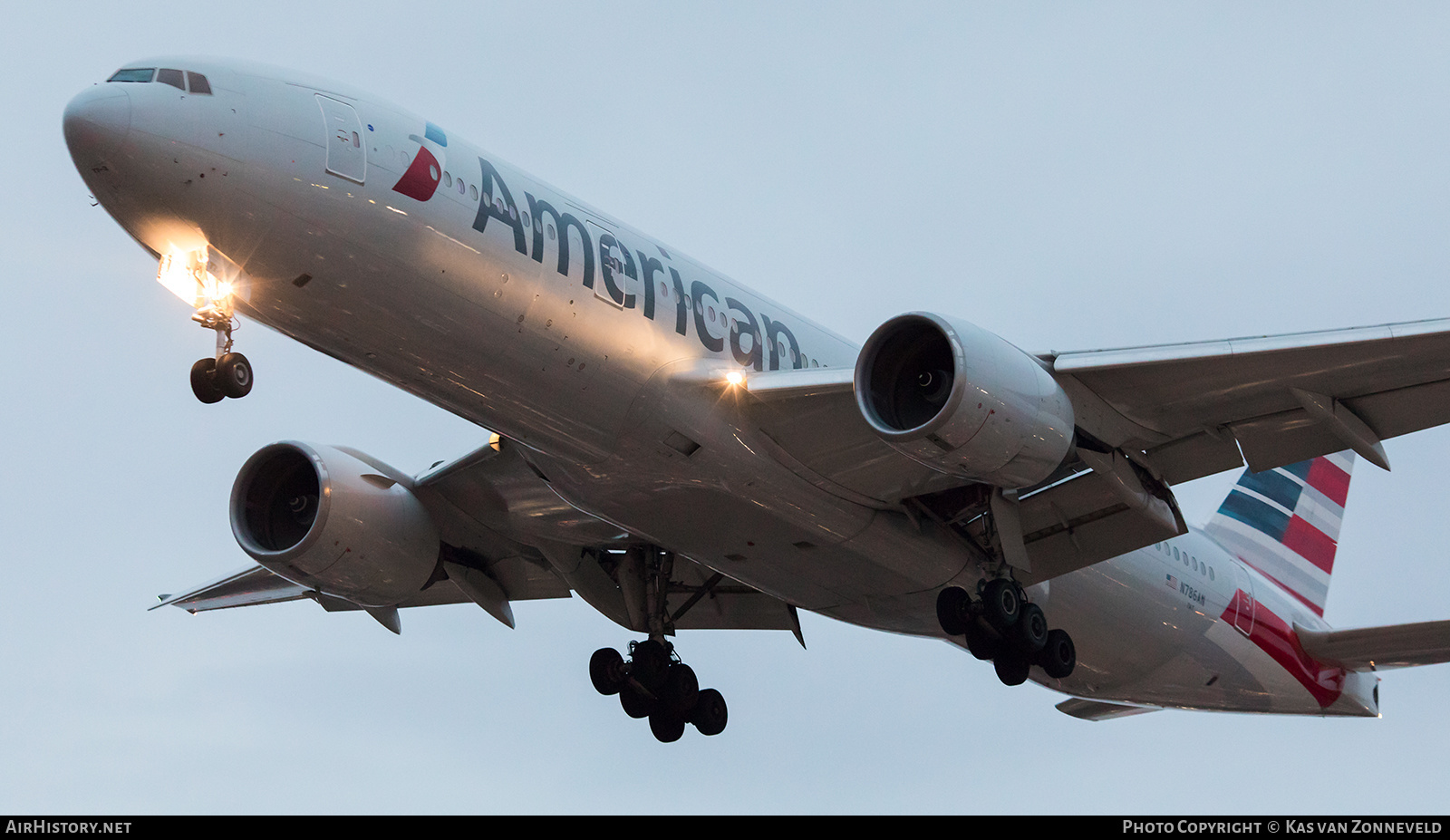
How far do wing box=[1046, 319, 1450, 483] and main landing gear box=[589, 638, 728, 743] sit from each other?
667 cm

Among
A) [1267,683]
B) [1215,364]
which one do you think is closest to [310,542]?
[1215,364]

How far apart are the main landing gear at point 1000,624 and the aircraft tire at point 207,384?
8.41 meters

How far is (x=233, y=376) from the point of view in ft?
47.2

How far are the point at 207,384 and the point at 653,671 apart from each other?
783cm

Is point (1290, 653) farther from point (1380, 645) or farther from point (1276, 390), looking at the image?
point (1276, 390)

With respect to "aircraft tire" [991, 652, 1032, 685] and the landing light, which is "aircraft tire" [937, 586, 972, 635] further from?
the landing light

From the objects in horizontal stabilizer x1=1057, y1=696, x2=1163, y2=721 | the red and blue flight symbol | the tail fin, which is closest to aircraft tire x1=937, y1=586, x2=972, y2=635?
horizontal stabilizer x1=1057, y1=696, x2=1163, y2=721

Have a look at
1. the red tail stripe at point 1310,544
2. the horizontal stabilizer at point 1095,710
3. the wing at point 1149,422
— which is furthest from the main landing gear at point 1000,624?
the red tail stripe at point 1310,544

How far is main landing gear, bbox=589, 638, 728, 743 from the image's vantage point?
2031 cm

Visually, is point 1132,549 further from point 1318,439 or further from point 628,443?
point 628,443

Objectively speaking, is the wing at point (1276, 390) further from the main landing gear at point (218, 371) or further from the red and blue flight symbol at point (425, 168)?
the main landing gear at point (218, 371)

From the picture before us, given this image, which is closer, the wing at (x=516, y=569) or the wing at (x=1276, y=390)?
the wing at (x=1276, y=390)

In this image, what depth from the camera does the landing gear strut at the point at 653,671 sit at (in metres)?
20.3

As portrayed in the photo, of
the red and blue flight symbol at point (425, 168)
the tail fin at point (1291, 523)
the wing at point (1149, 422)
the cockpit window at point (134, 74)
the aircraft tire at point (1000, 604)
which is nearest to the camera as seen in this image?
the cockpit window at point (134, 74)
